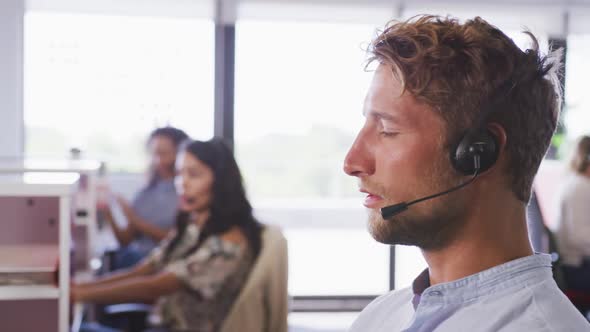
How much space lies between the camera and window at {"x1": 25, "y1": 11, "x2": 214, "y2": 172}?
160 inches

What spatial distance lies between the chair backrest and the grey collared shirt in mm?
1239

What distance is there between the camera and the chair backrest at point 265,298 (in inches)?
83.8

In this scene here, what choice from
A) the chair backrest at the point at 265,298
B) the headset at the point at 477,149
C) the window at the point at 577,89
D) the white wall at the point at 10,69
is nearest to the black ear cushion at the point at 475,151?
the headset at the point at 477,149

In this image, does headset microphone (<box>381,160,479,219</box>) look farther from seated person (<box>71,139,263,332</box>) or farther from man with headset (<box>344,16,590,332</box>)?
seated person (<box>71,139,263,332</box>)

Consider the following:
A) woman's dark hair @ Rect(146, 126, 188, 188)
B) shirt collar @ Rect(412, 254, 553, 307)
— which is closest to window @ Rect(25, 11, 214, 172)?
woman's dark hair @ Rect(146, 126, 188, 188)

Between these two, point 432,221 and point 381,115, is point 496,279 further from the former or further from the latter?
point 381,115

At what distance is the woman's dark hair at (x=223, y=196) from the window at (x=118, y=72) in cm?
162

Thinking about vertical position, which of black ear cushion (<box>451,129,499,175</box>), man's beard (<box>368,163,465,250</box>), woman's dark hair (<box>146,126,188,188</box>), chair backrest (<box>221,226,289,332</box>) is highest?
black ear cushion (<box>451,129,499,175</box>)

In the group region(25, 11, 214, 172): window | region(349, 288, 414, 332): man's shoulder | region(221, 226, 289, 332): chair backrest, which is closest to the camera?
region(349, 288, 414, 332): man's shoulder

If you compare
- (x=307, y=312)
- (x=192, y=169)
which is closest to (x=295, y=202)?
(x=307, y=312)

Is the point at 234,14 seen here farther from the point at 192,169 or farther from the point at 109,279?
the point at 109,279

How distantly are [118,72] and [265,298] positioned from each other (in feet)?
10.1

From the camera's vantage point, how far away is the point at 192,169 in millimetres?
2480

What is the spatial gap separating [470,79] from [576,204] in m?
2.76
